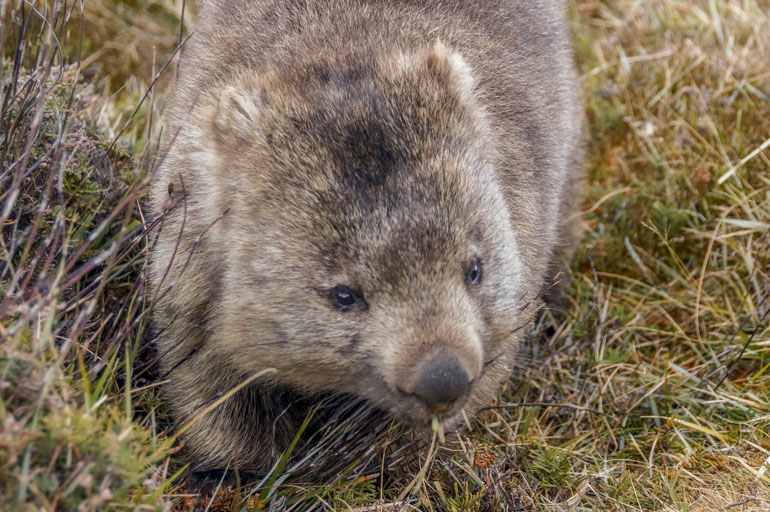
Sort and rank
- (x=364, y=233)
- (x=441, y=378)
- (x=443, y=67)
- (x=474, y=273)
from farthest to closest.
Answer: (x=443, y=67) < (x=474, y=273) < (x=364, y=233) < (x=441, y=378)

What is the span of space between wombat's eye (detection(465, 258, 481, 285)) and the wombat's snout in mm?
381

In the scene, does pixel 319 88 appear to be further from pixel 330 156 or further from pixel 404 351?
pixel 404 351

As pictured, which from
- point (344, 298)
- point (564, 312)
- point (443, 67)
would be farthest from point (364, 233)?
point (564, 312)

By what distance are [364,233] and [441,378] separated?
566 millimetres

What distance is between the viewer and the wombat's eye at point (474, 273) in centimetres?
312

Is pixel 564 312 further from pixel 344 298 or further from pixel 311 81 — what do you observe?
pixel 311 81

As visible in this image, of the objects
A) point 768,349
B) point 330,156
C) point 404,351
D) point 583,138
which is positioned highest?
point 330,156

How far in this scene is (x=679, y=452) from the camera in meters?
3.95

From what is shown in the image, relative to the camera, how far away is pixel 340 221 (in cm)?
297

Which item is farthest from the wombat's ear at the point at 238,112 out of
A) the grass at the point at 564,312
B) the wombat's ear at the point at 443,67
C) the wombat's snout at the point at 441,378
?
the wombat's snout at the point at 441,378

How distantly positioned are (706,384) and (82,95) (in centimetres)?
362

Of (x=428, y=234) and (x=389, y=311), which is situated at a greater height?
(x=428, y=234)

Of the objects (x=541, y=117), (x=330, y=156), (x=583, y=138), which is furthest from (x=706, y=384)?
(x=330, y=156)

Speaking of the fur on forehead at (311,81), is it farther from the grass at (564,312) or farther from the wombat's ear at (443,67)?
the grass at (564,312)
